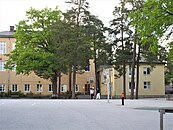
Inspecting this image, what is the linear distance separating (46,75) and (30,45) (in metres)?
6.03

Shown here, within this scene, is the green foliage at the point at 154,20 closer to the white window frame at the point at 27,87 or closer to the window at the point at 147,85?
the window at the point at 147,85

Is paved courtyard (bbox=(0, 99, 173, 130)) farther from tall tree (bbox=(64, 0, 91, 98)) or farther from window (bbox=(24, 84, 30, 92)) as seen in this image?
window (bbox=(24, 84, 30, 92))

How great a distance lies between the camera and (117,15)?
60562 mm

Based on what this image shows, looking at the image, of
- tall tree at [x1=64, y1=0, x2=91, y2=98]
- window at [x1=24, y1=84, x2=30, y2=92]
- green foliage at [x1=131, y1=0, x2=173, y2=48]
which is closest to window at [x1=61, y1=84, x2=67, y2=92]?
window at [x1=24, y1=84, x2=30, y2=92]

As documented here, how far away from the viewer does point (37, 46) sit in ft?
230

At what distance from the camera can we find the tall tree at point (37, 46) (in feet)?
220

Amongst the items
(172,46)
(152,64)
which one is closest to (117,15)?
(152,64)

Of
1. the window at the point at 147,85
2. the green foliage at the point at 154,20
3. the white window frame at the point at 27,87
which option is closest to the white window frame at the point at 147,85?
the window at the point at 147,85

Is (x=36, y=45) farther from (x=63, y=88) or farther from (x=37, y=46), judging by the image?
(x=63, y=88)

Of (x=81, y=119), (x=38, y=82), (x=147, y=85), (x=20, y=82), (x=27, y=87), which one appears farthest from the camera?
(x=27, y=87)

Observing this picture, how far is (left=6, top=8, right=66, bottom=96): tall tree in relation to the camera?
67.1 m

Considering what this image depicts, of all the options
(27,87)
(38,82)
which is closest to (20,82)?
(27,87)

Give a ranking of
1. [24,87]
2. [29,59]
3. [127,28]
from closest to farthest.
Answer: [127,28] → [29,59] → [24,87]

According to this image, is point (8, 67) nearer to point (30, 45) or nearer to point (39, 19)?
point (30, 45)
